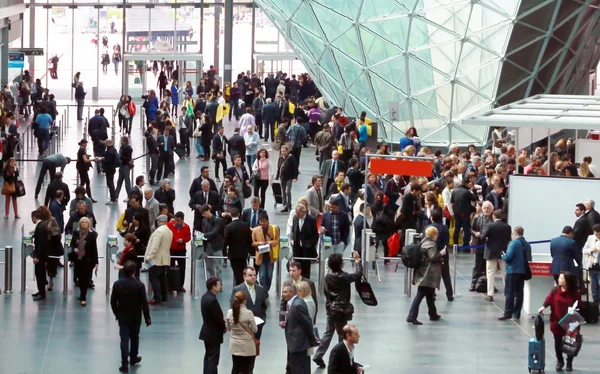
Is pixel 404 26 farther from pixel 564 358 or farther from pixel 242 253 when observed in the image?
pixel 564 358

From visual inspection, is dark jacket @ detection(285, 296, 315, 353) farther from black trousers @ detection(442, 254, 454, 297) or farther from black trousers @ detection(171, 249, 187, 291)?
Answer: black trousers @ detection(171, 249, 187, 291)

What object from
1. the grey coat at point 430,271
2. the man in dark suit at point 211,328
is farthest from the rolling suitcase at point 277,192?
the man in dark suit at point 211,328

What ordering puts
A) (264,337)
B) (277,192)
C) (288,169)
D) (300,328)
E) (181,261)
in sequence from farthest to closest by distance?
(277,192) → (288,169) → (181,261) → (264,337) → (300,328)

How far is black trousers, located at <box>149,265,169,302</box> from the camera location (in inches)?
750

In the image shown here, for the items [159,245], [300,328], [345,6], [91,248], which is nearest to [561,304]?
[300,328]

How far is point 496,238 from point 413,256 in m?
2.05

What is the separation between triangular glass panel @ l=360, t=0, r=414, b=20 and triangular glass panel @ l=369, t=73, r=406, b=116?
198 centimetres

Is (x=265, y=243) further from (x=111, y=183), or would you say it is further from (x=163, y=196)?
(x=111, y=183)

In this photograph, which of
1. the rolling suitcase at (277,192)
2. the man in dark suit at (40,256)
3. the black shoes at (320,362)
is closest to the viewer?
the black shoes at (320,362)

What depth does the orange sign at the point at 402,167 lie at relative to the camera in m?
21.1

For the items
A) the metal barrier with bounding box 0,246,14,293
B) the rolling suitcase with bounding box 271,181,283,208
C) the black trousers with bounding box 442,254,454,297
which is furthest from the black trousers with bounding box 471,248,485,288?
the rolling suitcase with bounding box 271,181,283,208

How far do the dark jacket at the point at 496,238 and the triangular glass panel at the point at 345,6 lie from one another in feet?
60.8

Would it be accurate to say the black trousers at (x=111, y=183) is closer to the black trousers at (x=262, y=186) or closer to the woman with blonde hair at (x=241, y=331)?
the black trousers at (x=262, y=186)

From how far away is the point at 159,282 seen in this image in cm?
1923
